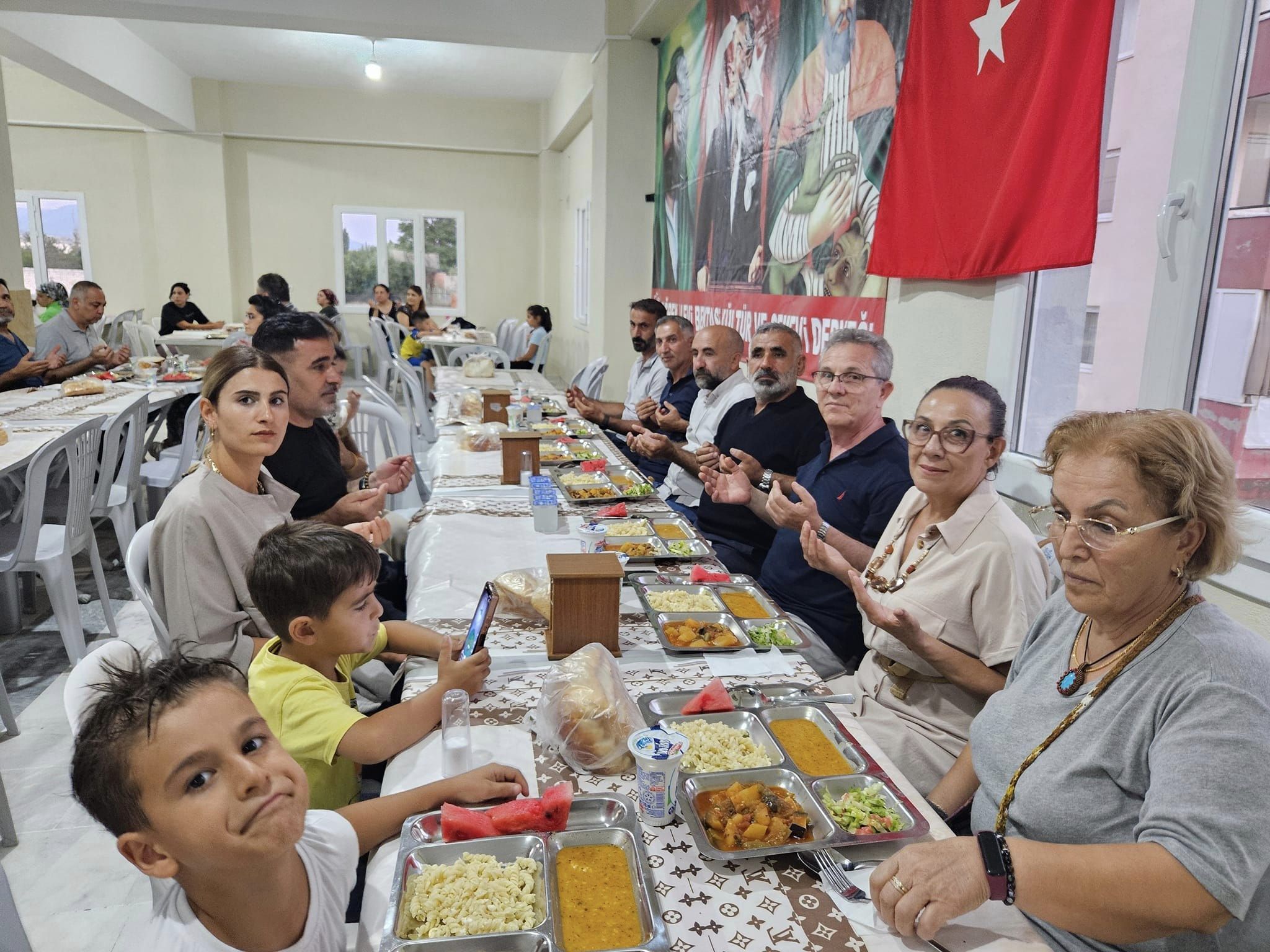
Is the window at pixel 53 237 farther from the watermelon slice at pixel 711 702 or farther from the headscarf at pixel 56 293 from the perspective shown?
the watermelon slice at pixel 711 702

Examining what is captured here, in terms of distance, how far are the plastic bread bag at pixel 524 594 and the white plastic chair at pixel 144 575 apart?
2.28 feet

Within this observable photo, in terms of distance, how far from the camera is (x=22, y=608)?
11.6ft

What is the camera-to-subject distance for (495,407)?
167 inches

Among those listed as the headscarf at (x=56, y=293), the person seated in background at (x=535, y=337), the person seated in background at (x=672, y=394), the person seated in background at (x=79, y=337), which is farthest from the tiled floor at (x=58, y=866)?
the headscarf at (x=56, y=293)

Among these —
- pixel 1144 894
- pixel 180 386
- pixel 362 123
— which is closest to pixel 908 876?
pixel 1144 894

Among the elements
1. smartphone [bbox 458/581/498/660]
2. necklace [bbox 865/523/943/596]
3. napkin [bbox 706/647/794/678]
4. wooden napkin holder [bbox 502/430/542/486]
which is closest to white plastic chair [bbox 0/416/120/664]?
wooden napkin holder [bbox 502/430/542/486]

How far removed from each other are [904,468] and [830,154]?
1992 mm

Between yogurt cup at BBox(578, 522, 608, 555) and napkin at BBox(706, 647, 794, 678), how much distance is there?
61 cm

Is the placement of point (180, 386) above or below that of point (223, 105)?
below

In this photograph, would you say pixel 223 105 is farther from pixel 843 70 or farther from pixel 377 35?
pixel 843 70

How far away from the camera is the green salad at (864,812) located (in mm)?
1102

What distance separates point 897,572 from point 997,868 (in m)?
0.87

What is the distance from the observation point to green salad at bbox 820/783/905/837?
3.61 feet

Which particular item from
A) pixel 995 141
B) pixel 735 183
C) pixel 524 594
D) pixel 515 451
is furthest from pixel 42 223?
pixel 995 141
